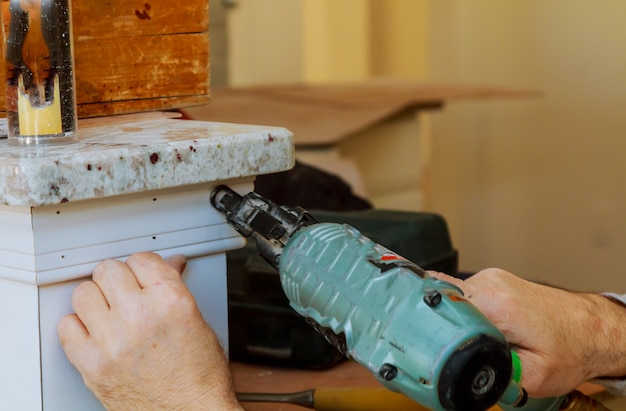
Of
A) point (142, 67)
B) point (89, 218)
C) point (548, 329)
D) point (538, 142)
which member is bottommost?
point (538, 142)

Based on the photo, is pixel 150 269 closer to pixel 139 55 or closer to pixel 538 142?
pixel 139 55

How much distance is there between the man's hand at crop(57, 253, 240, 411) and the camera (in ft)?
2.64

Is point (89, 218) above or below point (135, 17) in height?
below

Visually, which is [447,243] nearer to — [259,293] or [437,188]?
[259,293]

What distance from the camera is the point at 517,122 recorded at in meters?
3.89

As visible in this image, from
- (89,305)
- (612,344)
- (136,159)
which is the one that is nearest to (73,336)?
(89,305)

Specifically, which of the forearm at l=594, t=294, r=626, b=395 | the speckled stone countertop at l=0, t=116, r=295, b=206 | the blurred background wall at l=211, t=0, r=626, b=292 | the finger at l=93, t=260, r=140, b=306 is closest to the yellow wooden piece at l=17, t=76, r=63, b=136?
the speckled stone countertop at l=0, t=116, r=295, b=206

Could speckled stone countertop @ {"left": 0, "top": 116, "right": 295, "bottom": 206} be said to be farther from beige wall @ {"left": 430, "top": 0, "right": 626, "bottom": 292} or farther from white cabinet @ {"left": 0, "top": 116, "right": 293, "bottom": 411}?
beige wall @ {"left": 430, "top": 0, "right": 626, "bottom": 292}

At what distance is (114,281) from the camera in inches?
32.1

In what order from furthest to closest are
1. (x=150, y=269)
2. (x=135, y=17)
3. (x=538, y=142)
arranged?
(x=538, y=142)
(x=135, y=17)
(x=150, y=269)

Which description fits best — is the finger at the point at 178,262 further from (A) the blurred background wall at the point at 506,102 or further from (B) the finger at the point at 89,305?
(A) the blurred background wall at the point at 506,102

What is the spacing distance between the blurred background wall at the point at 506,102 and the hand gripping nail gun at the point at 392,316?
294cm

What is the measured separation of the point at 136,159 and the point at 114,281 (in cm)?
11

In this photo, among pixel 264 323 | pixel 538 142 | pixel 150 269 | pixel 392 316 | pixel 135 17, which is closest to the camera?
pixel 392 316
